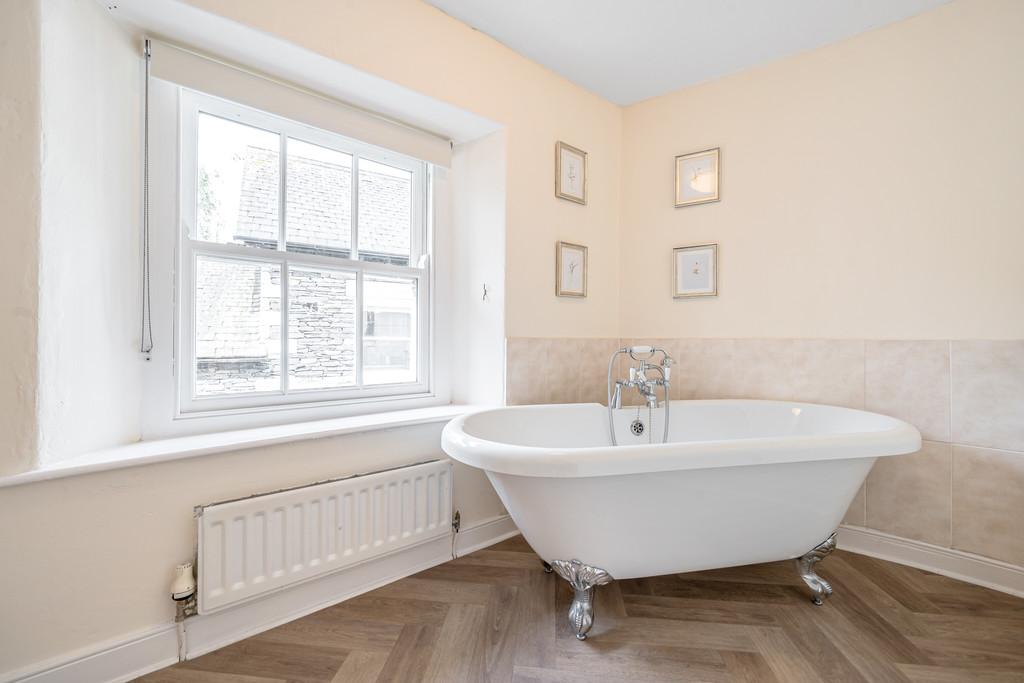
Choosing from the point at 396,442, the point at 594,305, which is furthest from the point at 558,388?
the point at 396,442

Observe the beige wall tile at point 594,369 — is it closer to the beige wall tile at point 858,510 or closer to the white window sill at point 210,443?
the white window sill at point 210,443

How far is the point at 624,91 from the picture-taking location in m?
2.67

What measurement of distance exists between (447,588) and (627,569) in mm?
720

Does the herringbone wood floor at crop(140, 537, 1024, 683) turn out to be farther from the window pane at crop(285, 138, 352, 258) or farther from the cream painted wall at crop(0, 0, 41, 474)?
the window pane at crop(285, 138, 352, 258)

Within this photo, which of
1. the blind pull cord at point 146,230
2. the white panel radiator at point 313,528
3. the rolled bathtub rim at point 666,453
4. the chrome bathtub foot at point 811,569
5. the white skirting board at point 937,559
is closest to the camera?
the rolled bathtub rim at point 666,453

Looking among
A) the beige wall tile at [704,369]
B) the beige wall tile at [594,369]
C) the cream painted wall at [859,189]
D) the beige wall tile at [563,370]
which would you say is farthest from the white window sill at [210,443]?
the cream painted wall at [859,189]

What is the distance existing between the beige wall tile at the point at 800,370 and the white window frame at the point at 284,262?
1601 mm

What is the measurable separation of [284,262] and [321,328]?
0.97ft

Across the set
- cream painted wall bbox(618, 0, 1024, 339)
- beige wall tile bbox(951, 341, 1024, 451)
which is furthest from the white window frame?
beige wall tile bbox(951, 341, 1024, 451)

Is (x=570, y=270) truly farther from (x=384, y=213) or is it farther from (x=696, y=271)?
(x=384, y=213)

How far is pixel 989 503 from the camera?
1859mm

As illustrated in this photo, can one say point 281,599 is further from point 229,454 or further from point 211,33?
point 211,33

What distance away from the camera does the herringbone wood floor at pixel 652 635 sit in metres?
1.35

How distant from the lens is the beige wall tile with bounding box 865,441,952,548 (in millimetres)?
1957
